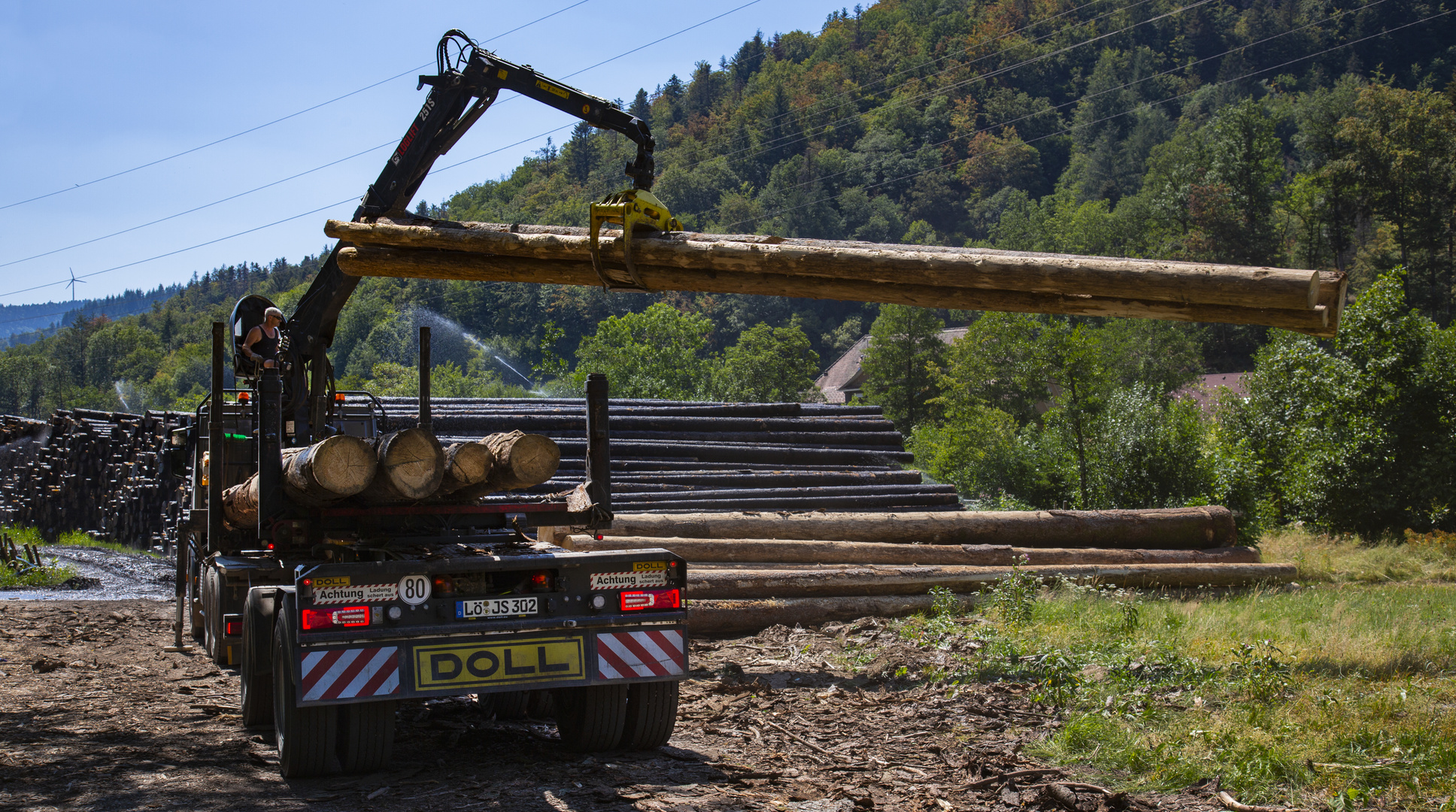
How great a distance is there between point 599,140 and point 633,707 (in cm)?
13373

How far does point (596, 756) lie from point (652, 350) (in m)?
44.9

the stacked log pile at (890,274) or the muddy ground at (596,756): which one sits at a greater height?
the stacked log pile at (890,274)

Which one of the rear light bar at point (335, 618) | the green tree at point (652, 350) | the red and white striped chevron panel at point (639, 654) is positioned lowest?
the red and white striped chevron panel at point (639, 654)

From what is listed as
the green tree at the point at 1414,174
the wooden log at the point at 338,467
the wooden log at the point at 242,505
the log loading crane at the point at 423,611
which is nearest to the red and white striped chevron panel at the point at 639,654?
the log loading crane at the point at 423,611

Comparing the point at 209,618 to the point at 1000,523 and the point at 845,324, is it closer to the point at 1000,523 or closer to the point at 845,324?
the point at 1000,523

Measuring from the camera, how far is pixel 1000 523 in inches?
515

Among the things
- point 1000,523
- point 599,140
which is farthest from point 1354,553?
point 599,140

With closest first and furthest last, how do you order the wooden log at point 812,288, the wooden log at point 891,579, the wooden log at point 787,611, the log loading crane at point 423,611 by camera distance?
the log loading crane at point 423,611, the wooden log at point 812,288, the wooden log at point 787,611, the wooden log at point 891,579

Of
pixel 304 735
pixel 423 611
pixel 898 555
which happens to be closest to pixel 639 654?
pixel 423 611

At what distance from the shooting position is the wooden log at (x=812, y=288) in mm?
7426

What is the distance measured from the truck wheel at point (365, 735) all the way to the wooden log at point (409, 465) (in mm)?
1111

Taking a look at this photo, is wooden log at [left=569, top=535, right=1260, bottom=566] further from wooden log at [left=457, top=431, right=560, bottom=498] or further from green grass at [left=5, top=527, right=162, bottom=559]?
green grass at [left=5, top=527, right=162, bottom=559]

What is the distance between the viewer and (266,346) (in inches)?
368

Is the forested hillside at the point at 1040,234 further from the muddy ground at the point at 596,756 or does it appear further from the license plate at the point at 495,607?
the license plate at the point at 495,607
